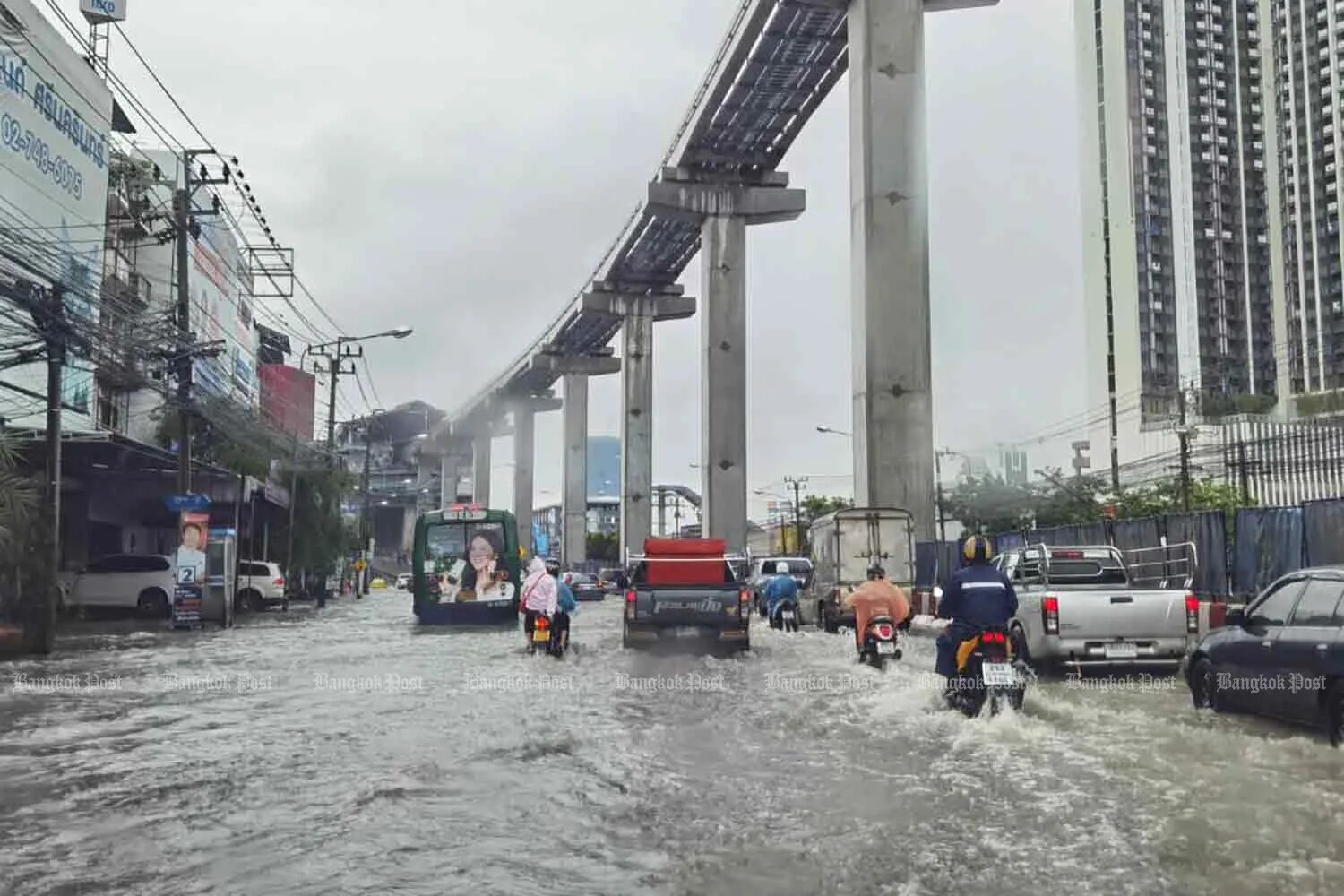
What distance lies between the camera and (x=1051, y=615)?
13422 mm

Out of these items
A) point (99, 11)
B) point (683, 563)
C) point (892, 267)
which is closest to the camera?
point (683, 563)

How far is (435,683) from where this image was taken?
15.0 metres

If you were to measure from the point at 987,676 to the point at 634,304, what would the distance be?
60.6m

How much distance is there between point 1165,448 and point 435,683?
245 feet

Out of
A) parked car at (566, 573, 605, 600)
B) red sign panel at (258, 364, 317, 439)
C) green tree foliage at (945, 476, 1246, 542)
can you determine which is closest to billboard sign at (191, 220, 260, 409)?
red sign panel at (258, 364, 317, 439)

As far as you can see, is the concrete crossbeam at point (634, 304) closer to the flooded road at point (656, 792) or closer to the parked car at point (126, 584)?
the parked car at point (126, 584)

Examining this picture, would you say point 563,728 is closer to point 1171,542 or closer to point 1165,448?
point 1171,542

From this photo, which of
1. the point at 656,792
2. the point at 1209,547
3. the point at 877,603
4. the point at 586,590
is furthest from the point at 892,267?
the point at 586,590

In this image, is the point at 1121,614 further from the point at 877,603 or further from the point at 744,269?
the point at 744,269

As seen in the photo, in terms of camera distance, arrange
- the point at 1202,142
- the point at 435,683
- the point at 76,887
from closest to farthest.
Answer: the point at 76,887 < the point at 435,683 < the point at 1202,142

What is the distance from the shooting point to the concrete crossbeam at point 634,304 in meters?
69.5

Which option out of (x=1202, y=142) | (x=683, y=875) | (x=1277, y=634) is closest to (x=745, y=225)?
(x=1202, y=142)

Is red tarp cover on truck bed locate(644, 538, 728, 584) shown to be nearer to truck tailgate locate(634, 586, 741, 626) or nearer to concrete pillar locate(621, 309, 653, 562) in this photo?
truck tailgate locate(634, 586, 741, 626)

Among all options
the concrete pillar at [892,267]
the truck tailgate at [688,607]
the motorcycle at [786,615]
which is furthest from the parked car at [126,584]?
the concrete pillar at [892,267]
